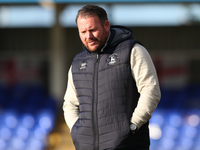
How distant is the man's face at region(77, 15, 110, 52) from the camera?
172 centimetres

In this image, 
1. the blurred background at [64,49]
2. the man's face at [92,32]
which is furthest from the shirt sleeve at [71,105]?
the blurred background at [64,49]

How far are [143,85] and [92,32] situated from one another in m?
0.37

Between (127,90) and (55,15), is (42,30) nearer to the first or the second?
(55,15)

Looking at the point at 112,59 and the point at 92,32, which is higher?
the point at 92,32

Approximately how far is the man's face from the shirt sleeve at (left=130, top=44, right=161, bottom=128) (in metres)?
0.18

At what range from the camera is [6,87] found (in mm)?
10281

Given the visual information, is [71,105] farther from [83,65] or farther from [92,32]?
[92,32]

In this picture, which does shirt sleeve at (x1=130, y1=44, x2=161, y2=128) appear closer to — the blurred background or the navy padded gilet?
the navy padded gilet

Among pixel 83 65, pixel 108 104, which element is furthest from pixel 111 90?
pixel 83 65

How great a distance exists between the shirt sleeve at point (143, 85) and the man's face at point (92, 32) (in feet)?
0.58

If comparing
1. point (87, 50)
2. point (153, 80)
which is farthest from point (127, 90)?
point (87, 50)

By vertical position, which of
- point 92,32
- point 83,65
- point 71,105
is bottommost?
point 71,105

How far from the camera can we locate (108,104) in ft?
5.49

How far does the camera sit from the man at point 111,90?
164cm
